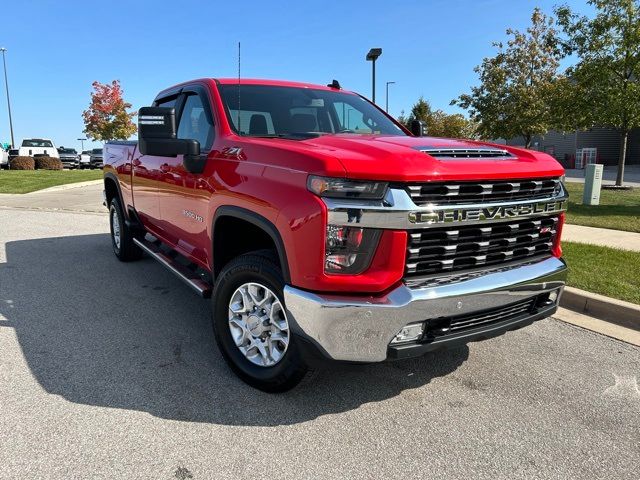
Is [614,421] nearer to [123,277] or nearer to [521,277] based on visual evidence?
[521,277]

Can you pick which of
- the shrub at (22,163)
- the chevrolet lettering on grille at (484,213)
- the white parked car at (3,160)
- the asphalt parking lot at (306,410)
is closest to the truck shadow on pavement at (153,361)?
the asphalt parking lot at (306,410)

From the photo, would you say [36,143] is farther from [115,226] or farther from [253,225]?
[253,225]

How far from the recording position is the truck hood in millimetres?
2525

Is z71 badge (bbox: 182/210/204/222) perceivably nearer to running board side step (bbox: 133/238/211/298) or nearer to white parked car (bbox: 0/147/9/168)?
running board side step (bbox: 133/238/211/298)

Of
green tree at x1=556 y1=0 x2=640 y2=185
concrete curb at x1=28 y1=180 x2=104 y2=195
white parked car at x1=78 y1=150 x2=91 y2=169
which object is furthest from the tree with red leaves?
green tree at x1=556 y1=0 x2=640 y2=185

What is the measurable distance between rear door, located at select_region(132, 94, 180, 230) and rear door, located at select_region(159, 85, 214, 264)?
0.50ft

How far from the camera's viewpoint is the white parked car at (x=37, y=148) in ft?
104

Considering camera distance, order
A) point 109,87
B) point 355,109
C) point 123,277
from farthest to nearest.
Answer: point 109,87
point 123,277
point 355,109

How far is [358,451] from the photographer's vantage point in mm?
2574

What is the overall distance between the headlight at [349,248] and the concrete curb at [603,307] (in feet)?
10.1

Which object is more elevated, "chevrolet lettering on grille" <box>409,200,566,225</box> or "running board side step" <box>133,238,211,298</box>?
"chevrolet lettering on grille" <box>409,200,566,225</box>

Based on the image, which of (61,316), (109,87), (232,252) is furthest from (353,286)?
(109,87)

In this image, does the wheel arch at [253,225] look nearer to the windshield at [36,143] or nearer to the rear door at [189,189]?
the rear door at [189,189]

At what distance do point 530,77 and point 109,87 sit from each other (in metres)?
38.3
